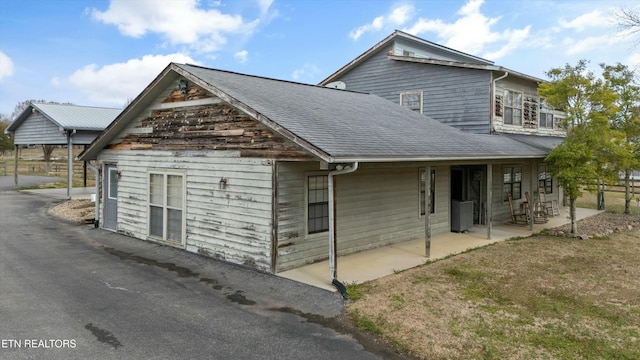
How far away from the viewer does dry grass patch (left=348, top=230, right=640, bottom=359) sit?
17.8ft

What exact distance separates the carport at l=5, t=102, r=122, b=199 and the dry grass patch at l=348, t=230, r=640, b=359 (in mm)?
17505

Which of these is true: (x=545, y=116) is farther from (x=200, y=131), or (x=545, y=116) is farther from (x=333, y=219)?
(x=200, y=131)

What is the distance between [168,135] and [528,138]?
1295 centimetres

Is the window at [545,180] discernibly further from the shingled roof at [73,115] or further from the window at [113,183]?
the shingled roof at [73,115]

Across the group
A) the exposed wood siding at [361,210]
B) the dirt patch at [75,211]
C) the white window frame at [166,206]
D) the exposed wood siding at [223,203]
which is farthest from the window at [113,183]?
the exposed wood siding at [361,210]

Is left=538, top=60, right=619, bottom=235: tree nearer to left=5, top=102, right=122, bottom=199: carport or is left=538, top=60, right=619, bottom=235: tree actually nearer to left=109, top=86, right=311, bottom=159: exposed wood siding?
left=109, top=86, right=311, bottom=159: exposed wood siding

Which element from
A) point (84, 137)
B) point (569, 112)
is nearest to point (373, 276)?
point (569, 112)

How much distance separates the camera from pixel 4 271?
28.1 feet

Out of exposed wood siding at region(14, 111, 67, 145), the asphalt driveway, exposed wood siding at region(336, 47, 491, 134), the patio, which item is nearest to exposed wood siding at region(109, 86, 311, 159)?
the patio

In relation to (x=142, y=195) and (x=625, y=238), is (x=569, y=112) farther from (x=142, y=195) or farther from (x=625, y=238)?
(x=142, y=195)

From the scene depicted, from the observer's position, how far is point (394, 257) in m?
10.1

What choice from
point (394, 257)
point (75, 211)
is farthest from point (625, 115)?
point (75, 211)

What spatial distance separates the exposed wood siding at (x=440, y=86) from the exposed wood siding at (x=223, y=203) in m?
9.60

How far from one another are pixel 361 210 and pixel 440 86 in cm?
805
